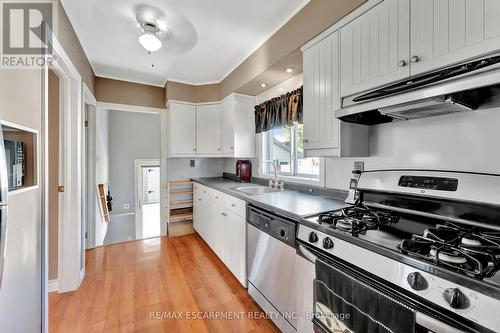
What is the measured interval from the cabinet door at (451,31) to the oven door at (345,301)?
3.41 ft

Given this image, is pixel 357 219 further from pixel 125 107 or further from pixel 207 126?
pixel 125 107

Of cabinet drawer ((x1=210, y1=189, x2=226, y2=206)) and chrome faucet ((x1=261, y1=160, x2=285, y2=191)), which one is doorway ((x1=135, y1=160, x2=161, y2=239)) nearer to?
cabinet drawer ((x1=210, y1=189, x2=226, y2=206))

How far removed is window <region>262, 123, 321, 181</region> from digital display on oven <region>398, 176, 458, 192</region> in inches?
34.4

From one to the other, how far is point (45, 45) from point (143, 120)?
370 centimetres

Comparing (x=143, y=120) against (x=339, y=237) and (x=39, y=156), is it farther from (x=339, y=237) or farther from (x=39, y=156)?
(x=339, y=237)

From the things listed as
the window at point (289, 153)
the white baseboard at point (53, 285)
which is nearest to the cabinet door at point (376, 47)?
the window at point (289, 153)

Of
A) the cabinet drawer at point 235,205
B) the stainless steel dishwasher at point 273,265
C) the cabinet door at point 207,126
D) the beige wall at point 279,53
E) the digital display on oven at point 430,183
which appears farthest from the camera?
the cabinet door at point 207,126

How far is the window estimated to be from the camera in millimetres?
2299

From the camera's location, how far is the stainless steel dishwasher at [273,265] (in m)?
1.44

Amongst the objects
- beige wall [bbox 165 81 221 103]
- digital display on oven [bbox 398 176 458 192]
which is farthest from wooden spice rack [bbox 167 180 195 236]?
digital display on oven [bbox 398 176 458 192]

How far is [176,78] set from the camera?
3299 mm

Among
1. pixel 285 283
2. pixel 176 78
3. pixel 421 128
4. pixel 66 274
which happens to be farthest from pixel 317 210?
pixel 176 78

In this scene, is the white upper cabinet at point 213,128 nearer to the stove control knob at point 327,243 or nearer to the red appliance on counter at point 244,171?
the red appliance on counter at point 244,171

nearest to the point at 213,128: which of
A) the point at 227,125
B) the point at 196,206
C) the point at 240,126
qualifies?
the point at 227,125
